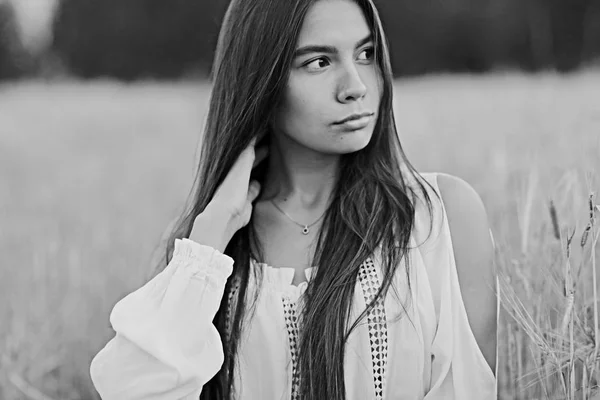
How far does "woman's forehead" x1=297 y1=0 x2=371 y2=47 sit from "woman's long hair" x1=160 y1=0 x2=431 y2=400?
2 centimetres

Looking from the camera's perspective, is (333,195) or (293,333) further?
(333,195)

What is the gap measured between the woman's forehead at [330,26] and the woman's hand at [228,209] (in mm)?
243

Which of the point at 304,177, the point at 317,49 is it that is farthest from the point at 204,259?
the point at 317,49

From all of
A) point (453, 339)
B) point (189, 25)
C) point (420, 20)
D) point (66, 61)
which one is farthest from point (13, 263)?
point (420, 20)

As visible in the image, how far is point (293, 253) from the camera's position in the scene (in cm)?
145

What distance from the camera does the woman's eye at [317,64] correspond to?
1.35 meters

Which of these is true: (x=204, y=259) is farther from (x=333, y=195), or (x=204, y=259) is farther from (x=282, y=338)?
(x=333, y=195)

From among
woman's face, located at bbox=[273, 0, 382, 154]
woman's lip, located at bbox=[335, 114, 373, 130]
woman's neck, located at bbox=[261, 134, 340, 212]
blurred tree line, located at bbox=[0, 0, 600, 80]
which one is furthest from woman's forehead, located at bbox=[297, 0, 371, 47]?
blurred tree line, located at bbox=[0, 0, 600, 80]

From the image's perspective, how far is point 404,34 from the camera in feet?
20.0

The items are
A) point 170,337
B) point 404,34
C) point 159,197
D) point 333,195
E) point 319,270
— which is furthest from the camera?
point 404,34

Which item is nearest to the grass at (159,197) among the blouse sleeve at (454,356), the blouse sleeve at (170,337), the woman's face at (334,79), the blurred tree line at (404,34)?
the blouse sleeve at (454,356)

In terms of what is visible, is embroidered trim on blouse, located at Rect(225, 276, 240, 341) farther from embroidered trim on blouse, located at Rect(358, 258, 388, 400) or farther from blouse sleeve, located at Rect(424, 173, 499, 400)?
blouse sleeve, located at Rect(424, 173, 499, 400)

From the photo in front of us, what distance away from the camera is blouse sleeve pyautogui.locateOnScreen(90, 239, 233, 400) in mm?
1256

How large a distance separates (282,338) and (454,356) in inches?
11.0
